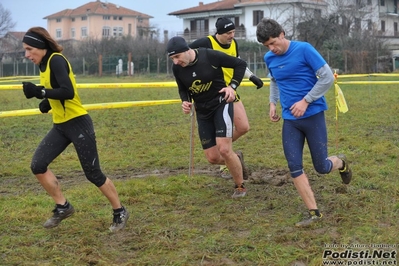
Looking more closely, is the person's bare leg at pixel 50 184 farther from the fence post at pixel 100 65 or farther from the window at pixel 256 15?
the window at pixel 256 15

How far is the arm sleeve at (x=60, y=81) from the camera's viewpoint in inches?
210

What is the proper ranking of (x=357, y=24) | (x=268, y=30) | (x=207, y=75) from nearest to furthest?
(x=268, y=30) → (x=207, y=75) → (x=357, y=24)

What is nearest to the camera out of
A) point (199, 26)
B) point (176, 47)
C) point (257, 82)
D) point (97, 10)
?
point (176, 47)

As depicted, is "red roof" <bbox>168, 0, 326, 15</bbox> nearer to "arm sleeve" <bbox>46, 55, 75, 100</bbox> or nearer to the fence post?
the fence post

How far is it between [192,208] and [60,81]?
A: 203 centimetres

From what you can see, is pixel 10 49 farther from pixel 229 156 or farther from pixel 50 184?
pixel 50 184

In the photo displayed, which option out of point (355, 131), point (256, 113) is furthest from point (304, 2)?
point (355, 131)

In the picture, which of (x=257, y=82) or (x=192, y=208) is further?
(x=257, y=82)

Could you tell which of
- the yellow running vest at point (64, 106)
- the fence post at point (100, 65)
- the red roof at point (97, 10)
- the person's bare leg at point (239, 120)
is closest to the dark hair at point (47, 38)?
the yellow running vest at point (64, 106)

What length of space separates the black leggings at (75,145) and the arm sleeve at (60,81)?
0.32m

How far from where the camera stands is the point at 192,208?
21.1ft

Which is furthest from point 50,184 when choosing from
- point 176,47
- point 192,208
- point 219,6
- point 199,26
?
point 199,26

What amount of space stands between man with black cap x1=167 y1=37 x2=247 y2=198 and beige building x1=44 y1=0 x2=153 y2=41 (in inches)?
3535

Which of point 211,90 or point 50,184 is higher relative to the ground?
point 211,90
